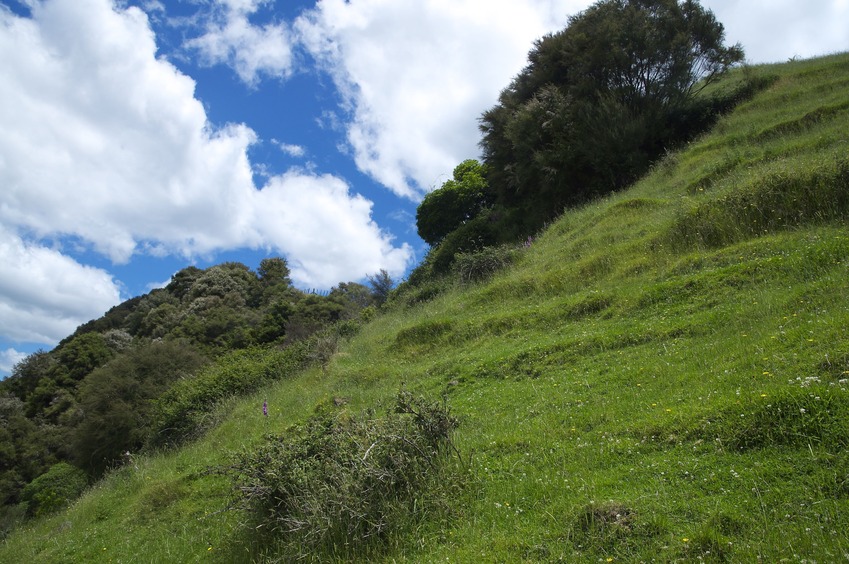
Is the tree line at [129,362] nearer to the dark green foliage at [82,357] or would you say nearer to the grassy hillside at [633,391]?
the dark green foliage at [82,357]

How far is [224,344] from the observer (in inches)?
1576

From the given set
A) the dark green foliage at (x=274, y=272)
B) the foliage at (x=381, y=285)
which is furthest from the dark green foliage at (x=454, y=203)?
the dark green foliage at (x=274, y=272)

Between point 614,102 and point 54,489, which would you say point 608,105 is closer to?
point 614,102

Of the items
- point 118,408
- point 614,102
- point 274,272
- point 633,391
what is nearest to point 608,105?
point 614,102

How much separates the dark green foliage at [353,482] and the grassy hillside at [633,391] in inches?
10.5

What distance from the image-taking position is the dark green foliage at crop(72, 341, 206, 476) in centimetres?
2181

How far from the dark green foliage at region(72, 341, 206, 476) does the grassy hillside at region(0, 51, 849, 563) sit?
8.42 metres

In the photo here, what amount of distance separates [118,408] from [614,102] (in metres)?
23.8

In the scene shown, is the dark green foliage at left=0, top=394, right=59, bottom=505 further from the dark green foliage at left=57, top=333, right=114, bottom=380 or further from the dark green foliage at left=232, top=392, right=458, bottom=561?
the dark green foliage at left=232, top=392, right=458, bottom=561

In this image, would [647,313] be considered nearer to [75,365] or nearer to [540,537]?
[540,537]

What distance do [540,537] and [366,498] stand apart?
1.87 m

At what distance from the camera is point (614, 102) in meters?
21.5

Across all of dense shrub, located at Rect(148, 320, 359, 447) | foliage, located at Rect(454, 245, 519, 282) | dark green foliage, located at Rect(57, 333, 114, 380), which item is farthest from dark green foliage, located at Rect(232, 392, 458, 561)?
dark green foliage, located at Rect(57, 333, 114, 380)

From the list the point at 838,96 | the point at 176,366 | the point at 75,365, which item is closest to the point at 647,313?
the point at 838,96
